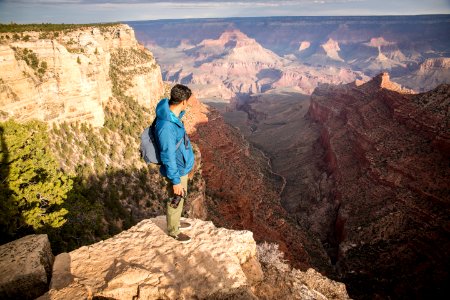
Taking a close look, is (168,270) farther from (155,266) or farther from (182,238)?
(182,238)

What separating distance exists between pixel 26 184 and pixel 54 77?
32.9 feet

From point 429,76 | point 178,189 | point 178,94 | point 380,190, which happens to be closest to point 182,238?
point 178,189

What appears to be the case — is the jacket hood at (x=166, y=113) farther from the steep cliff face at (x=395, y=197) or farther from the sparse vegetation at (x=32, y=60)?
the steep cliff face at (x=395, y=197)

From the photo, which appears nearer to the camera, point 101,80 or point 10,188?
point 10,188

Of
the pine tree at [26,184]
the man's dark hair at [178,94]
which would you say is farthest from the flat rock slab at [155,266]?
the pine tree at [26,184]

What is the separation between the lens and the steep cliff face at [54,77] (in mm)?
17281

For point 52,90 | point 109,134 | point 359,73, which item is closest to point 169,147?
point 52,90

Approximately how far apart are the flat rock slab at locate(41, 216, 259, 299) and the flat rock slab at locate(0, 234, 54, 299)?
0.28 meters

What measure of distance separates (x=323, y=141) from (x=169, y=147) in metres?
53.2

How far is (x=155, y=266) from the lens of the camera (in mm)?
7078

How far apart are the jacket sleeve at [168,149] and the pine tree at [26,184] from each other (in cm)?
861

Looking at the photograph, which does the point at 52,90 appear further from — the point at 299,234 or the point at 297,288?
the point at 299,234

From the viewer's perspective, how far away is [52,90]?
2011 centimetres

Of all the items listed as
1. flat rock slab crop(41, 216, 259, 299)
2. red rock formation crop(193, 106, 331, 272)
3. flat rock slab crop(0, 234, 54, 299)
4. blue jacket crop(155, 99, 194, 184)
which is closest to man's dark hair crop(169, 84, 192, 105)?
blue jacket crop(155, 99, 194, 184)
